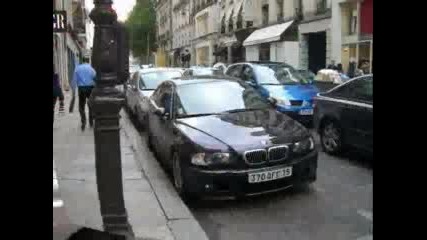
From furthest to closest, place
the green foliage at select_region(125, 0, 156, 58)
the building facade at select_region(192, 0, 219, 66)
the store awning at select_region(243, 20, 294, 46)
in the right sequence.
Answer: the green foliage at select_region(125, 0, 156, 58) < the building facade at select_region(192, 0, 219, 66) < the store awning at select_region(243, 20, 294, 46)

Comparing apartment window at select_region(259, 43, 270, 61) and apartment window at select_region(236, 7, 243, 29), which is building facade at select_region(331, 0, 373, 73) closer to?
apartment window at select_region(259, 43, 270, 61)

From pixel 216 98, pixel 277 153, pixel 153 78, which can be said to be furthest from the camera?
pixel 153 78

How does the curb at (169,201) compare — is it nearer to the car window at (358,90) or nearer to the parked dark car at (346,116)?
the parked dark car at (346,116)

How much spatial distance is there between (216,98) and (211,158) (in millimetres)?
1713

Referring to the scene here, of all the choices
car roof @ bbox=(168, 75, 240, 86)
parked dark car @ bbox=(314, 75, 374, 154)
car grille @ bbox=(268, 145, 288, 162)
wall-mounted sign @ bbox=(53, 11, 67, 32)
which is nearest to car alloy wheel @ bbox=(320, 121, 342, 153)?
parked dark car @ bbox=(314, 75, 374, 154)

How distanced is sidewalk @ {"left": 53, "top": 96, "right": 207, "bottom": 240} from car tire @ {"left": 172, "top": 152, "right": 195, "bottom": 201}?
105mm

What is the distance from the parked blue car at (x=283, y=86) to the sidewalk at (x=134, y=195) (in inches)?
139

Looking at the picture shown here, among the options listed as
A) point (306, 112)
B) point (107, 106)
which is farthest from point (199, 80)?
point (306, 112)

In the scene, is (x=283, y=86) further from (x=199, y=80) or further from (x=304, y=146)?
(x=304, y=146)

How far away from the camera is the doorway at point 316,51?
92.8ft

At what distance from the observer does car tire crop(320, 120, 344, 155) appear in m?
8.38

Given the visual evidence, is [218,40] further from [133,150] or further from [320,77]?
[133,150]

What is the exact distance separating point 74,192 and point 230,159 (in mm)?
2069

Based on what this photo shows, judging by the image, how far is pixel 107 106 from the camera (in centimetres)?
452
